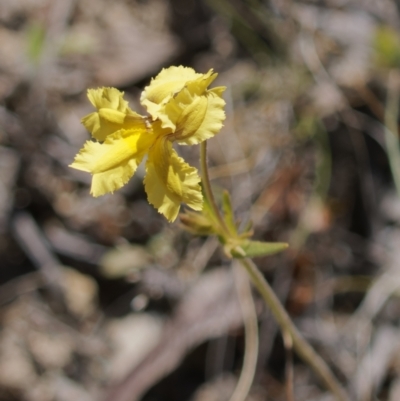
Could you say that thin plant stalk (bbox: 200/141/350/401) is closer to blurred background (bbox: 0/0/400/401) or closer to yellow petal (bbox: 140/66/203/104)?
yellow petal (bbox: 140/66/203/104)

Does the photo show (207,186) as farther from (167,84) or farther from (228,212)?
(167,84)

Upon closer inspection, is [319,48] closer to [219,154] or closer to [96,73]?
[219,154]

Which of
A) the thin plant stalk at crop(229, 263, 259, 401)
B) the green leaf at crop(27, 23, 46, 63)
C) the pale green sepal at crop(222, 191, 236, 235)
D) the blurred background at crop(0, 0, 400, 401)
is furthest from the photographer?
the green leaf at crop(27, 23, 46, 63)

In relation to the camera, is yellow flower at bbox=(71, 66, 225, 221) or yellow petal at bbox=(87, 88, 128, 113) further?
yellow petal at bbox=(87, 88, 128, 113)

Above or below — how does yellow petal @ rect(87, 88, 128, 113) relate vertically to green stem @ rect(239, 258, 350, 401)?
above

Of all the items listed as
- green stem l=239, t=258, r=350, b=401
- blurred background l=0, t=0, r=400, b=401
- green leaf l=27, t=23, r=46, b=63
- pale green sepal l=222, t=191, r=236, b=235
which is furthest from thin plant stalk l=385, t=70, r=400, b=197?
green leaf l=27, t=23, r=46, b=63

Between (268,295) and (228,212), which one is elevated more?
(228,212)

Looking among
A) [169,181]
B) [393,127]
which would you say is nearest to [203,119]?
[169,181]
